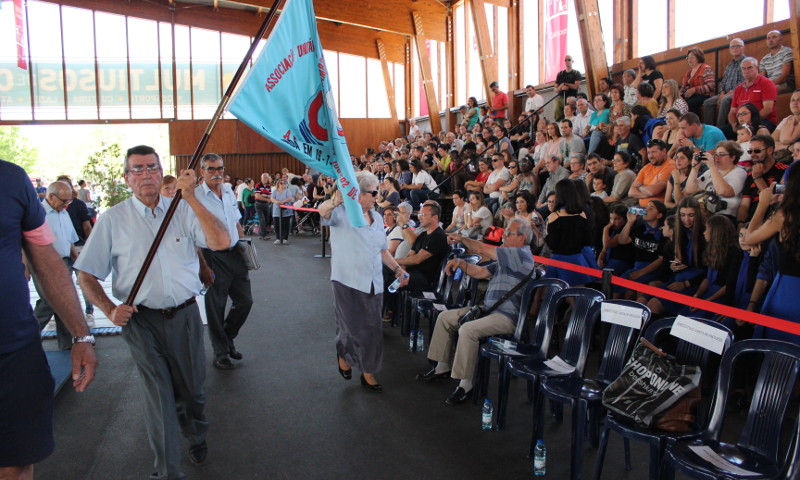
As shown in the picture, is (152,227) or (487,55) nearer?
(152,227)

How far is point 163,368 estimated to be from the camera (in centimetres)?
294

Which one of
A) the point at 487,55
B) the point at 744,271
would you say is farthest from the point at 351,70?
the point at 744,271

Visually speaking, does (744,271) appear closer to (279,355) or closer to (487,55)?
(279,355)

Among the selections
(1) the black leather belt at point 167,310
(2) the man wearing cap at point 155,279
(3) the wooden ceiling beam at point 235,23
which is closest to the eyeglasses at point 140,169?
(2) the man wearing cap at point 155,279

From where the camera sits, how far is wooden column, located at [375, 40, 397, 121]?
22564 mm

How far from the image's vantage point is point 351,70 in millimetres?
23172

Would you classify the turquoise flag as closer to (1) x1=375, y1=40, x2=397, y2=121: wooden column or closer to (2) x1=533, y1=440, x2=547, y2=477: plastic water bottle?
(2) x1=533, y1=440, x2=547, y2=477: plastic water bottle

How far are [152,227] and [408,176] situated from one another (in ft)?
30.0

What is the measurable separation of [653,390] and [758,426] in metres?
0.44

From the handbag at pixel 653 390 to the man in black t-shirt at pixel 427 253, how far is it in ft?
9.83

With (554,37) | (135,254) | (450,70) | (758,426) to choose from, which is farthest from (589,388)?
(450,70)

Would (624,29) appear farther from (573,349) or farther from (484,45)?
(573,349)

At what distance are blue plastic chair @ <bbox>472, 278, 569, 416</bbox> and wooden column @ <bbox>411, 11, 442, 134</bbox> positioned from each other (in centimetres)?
1425

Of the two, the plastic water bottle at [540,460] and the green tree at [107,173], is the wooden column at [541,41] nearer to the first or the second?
the green tree at [107,173]
